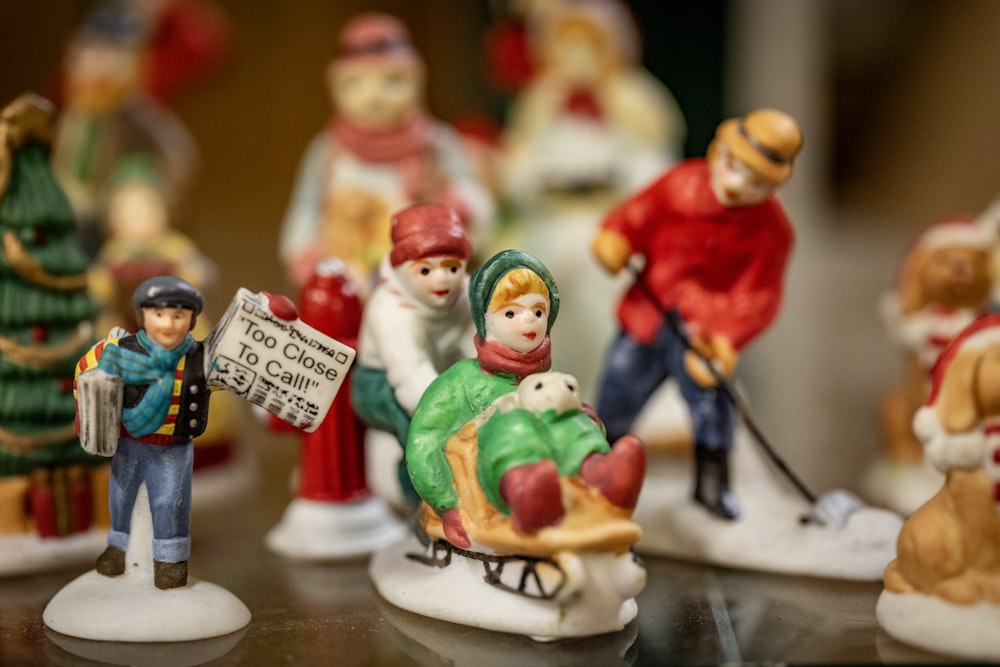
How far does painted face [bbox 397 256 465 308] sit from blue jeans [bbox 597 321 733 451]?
0.64 metres

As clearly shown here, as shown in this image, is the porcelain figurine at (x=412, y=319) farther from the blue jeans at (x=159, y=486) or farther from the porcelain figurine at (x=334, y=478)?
the blue jeans at (x=159, y=486)

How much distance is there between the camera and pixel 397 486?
3881 millimetres

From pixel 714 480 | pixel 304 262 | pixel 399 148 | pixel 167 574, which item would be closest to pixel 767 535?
pixel 714 480

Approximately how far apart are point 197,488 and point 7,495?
34.4 inches

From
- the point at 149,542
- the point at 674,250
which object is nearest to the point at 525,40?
the point at 674,250

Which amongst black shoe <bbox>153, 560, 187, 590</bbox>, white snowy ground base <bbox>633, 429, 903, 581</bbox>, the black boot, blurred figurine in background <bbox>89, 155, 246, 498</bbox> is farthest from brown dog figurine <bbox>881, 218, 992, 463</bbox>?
black shoe <bbox>153, 560, 187, 590</bbox>

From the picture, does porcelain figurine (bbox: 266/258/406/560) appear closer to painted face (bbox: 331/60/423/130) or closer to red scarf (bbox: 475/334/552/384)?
red scarf (bbox: 475/334/552/384)

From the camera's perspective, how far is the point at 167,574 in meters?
2.74

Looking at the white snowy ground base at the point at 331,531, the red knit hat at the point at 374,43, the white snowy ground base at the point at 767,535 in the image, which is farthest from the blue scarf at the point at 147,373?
the red knit hat at the point at 374,43

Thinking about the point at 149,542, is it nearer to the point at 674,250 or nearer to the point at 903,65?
the point at 674,250

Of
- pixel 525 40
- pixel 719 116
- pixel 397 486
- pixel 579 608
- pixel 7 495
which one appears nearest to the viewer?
pixel 579 608

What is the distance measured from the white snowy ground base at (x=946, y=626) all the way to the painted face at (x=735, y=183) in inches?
44.2

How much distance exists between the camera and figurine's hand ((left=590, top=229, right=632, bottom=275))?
3.39 m

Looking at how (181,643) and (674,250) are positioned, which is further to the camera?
(674,250)
